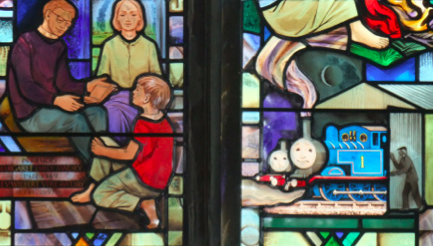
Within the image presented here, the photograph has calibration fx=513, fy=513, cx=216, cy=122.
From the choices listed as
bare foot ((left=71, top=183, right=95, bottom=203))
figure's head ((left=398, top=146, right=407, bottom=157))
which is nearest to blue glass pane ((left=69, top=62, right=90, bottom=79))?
bare foot ((left=71, top=183, right=95, bottom=203))

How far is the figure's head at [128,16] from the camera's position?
188 cm

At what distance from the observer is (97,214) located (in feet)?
6.10

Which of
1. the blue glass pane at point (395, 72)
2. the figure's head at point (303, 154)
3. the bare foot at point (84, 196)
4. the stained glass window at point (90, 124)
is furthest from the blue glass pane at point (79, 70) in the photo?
the blue glass pane at point (395, 72)

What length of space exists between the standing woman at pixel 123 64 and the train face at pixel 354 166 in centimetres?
70

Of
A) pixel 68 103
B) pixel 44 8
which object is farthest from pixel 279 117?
pixel 44 8

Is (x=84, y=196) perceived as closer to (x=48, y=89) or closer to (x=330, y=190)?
(x=48, y=89)

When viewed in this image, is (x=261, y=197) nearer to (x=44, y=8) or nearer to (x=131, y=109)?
(x=131, y=109)

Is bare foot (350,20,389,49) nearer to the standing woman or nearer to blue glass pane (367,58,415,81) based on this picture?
blue glass pane (367,58,415,81)

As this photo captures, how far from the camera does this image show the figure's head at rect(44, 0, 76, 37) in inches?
73.9

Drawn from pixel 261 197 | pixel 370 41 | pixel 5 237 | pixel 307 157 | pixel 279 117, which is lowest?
pixel 5 237

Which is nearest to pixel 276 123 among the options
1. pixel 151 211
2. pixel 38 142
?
pixel 151 211

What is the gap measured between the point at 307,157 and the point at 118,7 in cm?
88

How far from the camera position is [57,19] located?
1.88 meters

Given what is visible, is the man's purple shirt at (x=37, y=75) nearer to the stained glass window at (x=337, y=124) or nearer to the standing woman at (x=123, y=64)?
the standing woman at (x=123, y=64)
